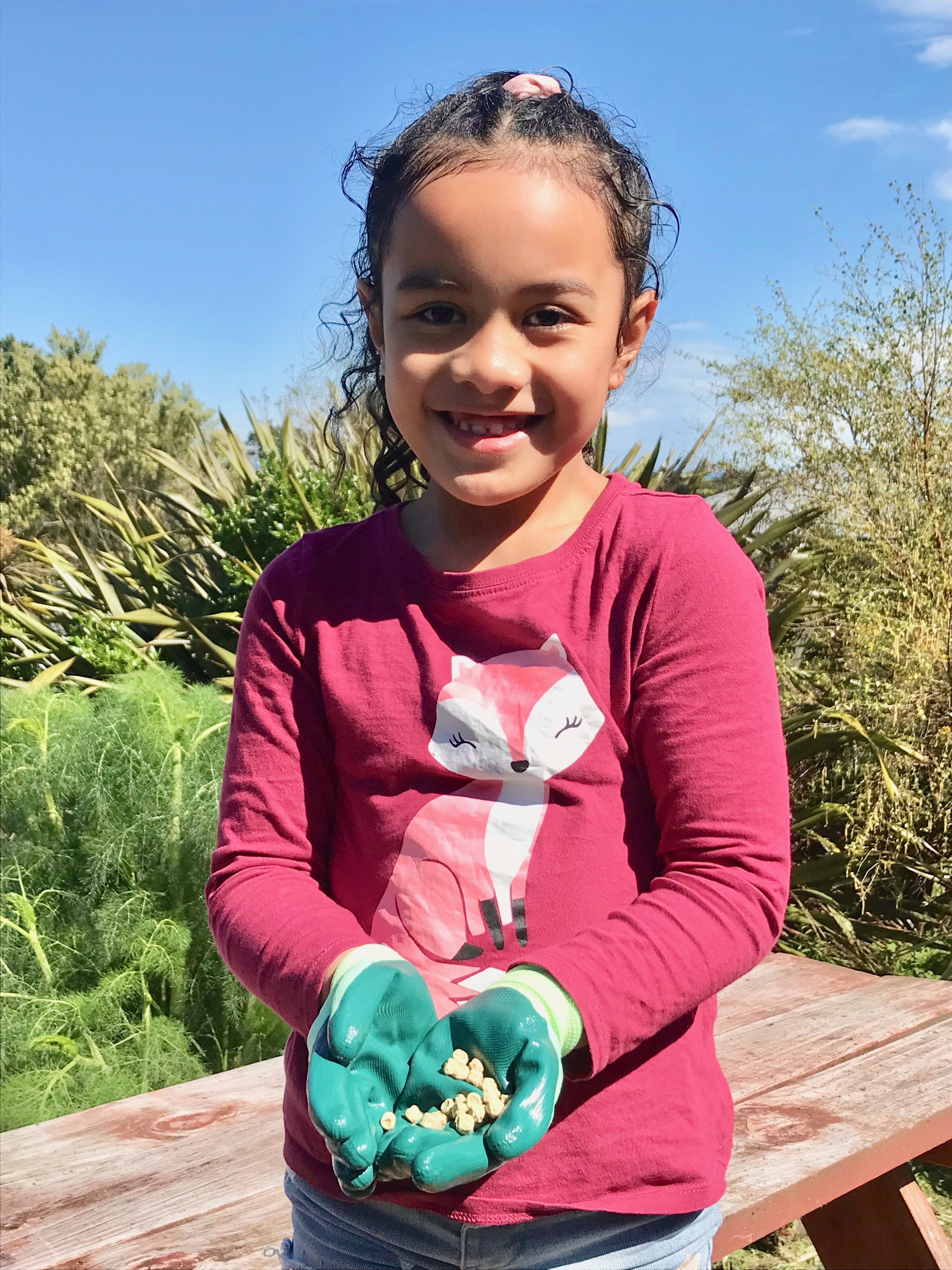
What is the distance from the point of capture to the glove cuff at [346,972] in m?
0.92

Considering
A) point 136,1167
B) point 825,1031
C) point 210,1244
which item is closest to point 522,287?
point 210,1244

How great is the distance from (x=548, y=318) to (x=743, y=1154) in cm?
128

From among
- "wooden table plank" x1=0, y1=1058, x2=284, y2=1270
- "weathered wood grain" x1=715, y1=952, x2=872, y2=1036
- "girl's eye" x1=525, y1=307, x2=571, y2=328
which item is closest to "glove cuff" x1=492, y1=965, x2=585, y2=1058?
"girl's eye" x1=525, y1=307, x2=571, y2=328

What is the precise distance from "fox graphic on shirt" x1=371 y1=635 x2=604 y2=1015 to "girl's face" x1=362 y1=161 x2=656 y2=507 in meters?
0.20

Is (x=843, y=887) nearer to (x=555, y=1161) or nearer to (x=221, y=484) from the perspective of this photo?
(x=555, y=1161)

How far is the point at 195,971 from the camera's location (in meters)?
2.82

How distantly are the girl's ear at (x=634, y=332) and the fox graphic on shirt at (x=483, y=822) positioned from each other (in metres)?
0.35

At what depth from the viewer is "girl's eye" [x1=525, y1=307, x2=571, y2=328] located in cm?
106

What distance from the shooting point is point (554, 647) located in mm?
1061

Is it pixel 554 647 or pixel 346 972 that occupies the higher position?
pixel 554 647

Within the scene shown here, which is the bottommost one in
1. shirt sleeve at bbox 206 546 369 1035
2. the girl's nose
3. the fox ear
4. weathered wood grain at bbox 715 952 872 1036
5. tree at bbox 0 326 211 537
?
weathered wood grain at bbox 715 952 872 1036

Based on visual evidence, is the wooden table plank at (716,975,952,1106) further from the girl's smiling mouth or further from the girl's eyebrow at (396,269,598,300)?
the girl's eyebrow at (396,269,598,300)

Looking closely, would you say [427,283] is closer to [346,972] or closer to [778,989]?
[346,972]

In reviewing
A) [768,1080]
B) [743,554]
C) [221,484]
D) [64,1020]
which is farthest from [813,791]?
[221,484]
